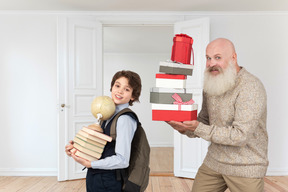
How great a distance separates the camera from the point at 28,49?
14.1 ft

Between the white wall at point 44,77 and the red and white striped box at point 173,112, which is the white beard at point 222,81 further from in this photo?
the white wall at point 44,77

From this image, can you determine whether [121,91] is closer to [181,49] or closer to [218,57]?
[181,49]

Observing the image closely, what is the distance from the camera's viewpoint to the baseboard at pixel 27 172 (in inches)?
168

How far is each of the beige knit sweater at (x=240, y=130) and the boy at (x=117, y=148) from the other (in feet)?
1.32

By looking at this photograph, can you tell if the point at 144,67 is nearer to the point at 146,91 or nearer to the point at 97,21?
the point at 146,91

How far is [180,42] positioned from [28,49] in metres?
3.45

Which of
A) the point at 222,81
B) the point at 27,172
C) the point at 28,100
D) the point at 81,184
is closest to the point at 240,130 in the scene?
the point at 222,81

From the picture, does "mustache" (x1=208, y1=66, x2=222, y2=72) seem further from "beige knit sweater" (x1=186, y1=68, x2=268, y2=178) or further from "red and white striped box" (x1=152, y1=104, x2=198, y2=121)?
"red and white striped box" (x1=152, y1=104, x2=198, y2=121)

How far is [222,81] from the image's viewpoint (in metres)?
1.53

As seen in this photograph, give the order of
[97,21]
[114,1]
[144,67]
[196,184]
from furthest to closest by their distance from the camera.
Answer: [144,67]
[97,21]
[114,1]
[196,184]

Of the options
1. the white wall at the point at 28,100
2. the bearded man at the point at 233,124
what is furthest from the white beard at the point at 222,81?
the white wall at the point at 28,100

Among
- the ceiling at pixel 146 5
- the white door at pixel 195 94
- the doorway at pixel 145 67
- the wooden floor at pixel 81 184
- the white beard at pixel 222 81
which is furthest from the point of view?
the doorway at pixel 145 67

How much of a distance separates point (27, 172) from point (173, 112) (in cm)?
358

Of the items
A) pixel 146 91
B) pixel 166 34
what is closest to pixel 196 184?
pixel 166 34
